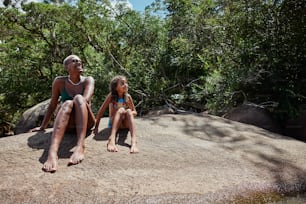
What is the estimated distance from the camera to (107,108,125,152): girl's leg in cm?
365

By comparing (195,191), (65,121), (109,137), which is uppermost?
(65,121)

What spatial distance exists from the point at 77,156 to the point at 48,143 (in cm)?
65

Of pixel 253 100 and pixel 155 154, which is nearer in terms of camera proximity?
pixel 155 154

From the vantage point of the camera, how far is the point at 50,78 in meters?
10.5

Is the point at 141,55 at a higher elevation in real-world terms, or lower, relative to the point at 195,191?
higher

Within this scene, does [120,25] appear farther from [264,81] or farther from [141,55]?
[264,81]

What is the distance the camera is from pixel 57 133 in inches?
136

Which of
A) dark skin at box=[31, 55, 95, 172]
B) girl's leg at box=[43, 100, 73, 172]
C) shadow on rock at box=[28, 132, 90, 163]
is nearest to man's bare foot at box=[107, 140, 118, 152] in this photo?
dark skin at box=[31, 55, 95, 172]

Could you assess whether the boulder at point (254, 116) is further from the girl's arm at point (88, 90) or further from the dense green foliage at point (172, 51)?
the girl's arm at point (88, 90)

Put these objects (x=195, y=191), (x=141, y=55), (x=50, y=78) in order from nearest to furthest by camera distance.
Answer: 1. (x=195, y=191)
2. (x=141, y=55)
3. (x=50, y=78)

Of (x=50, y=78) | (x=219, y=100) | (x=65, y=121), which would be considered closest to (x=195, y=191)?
(x=65, y=121)

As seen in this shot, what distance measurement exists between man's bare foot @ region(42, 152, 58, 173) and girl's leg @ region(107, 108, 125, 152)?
64 cm

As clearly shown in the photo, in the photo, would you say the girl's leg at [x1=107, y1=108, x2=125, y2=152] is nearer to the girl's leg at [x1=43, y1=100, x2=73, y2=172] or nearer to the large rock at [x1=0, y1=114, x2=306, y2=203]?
the large rock at [x1=0, y1=114, x2=306, y2=203]

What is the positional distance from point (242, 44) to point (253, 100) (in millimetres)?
1426
